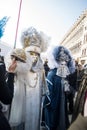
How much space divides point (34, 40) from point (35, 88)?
78cm

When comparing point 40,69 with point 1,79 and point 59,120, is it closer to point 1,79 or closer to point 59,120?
point 59,120

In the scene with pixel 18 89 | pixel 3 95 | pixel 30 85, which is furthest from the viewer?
pixel 30 85

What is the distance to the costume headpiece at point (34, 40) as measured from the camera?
4273 millimetres

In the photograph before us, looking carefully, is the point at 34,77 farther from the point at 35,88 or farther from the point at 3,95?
the point at 3,95

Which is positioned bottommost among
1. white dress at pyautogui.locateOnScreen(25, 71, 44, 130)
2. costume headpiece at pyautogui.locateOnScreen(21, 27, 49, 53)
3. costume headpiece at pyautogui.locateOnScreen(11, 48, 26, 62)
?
white dress at pyautogui.locateOnScreen(25, 71, 44, 130)

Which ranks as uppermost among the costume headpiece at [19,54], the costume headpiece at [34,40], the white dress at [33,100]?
the costume headpiece at [34,40]

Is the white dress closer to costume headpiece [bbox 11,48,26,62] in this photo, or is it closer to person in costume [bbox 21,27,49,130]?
person in costume [bbox 21,27,49,130]

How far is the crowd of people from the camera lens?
314 cm

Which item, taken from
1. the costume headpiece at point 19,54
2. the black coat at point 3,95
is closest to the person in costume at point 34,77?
the costume headpiece at point 19,54

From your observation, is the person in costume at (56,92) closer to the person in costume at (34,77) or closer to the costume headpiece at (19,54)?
the person in costume at (34,77)

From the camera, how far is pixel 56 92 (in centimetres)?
470

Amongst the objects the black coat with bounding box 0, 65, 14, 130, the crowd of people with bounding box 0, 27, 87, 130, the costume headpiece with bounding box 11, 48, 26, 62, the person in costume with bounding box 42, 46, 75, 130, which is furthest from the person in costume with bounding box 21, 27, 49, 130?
the black coat with bounding box 0, 65, 14, 130

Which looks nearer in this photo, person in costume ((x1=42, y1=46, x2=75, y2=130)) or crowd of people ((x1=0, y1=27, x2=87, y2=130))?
crowd of people ((x1=0, y1=27, x2=87, y2=130))

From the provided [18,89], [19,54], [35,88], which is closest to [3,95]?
[19,54]
